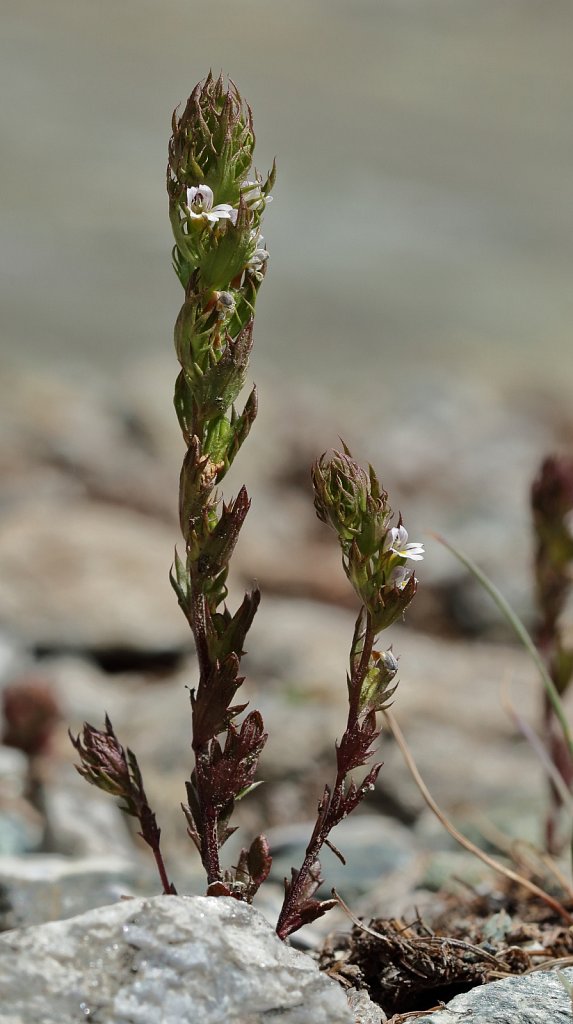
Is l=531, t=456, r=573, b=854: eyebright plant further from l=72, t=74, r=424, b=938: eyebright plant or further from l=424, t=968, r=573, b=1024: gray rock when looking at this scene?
l=72, t=74, r=424, b=938: eyebright plant

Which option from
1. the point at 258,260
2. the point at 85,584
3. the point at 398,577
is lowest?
the point at 398,577

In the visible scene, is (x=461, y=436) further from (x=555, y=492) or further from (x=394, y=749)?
(x=555, y=492)

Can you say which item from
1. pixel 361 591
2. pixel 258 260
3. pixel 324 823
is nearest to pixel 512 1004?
pixel 324 823

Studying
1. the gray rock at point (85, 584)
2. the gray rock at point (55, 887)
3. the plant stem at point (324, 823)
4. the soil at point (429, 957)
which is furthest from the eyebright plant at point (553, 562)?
the gray rock at point (85, 584)

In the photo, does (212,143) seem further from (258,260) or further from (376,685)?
(376,685)

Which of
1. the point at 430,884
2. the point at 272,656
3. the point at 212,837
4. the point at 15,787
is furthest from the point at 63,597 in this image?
the point at 212,837

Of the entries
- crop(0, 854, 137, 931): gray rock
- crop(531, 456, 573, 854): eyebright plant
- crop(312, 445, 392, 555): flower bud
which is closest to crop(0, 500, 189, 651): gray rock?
crop(0, 854, 137, 931): gray rock
